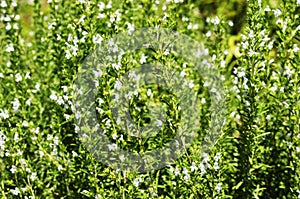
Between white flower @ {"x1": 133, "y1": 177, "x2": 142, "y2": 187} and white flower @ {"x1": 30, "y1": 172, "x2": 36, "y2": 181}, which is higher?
white flower @ {"x1": 30, "y1": 172, "x2": 36, "y2": 181}

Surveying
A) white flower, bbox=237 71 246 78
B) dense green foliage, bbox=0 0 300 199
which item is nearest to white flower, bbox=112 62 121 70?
dense green foliage, bbox=0 0 300 199

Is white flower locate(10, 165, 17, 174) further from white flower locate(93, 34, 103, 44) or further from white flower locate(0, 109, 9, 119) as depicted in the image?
white flower locate(93, 34, 103, 44)

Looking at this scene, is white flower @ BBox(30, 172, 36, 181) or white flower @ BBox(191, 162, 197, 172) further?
white flower @ BBox(30, 172, 36, 181)

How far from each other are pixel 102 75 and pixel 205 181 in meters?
1.05

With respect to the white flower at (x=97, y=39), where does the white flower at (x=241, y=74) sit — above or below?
below

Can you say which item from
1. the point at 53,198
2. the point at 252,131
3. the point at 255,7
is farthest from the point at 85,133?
the point at 255,7

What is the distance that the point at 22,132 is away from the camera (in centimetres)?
379

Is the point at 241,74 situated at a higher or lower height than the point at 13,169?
higher

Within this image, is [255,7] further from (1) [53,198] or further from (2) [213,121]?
(1) [53,198]

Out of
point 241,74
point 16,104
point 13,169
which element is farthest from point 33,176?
point 241,74

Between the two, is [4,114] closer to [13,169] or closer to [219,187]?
[13,169]

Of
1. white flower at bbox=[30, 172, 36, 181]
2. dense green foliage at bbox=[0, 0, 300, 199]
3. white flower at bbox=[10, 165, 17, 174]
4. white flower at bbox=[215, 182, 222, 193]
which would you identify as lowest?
white flower at bbox=[215, 182, 222, 193]

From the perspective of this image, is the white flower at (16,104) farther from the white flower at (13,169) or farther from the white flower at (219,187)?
the white flower at (219,187)

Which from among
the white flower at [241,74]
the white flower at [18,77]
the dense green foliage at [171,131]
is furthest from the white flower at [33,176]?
the white flower at [241,74]
